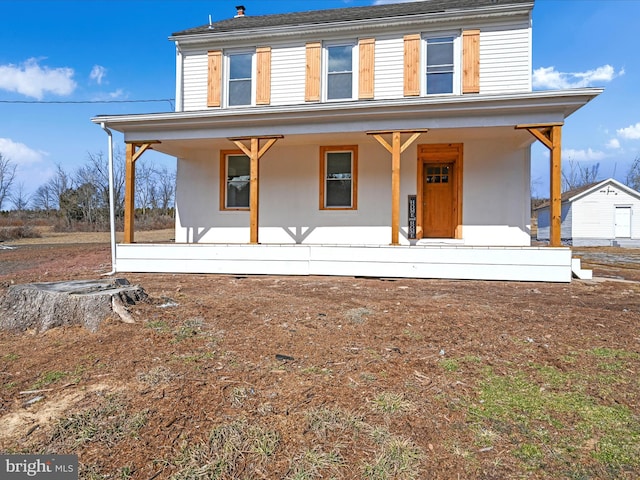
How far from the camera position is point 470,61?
884 cm

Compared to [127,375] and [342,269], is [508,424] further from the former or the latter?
[342,269]

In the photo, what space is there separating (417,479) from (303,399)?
87cm

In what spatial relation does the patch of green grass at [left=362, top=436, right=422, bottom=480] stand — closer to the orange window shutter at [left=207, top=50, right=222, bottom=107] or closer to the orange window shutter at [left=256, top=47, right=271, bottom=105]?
the orange window shutter at [left=256, top=47, right=271, bottom=105]

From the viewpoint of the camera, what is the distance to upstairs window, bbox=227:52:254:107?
1002 centimetres

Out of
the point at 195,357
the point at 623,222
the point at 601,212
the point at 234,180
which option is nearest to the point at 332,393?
the point at 195,357

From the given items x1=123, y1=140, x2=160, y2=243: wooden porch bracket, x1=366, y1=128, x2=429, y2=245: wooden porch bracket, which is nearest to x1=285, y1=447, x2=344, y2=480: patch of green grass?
x1=366, y1=128, x2=429, y2=245: wooden porch bracket

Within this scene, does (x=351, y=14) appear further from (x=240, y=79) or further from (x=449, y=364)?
(x=449, y=364)

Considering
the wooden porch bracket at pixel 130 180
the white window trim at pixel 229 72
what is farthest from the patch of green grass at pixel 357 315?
the white window trim at pixel 229 72

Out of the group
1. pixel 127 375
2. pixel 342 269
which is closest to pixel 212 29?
pixel 342 269

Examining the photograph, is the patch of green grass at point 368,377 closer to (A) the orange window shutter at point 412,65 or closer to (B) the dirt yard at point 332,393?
(B) the dirt yard at point 332,393

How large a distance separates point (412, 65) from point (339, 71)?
188cm

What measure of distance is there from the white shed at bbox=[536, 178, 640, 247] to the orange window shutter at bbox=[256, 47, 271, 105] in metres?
20.0

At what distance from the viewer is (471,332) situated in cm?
359

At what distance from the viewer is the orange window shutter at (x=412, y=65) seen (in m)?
9.07
